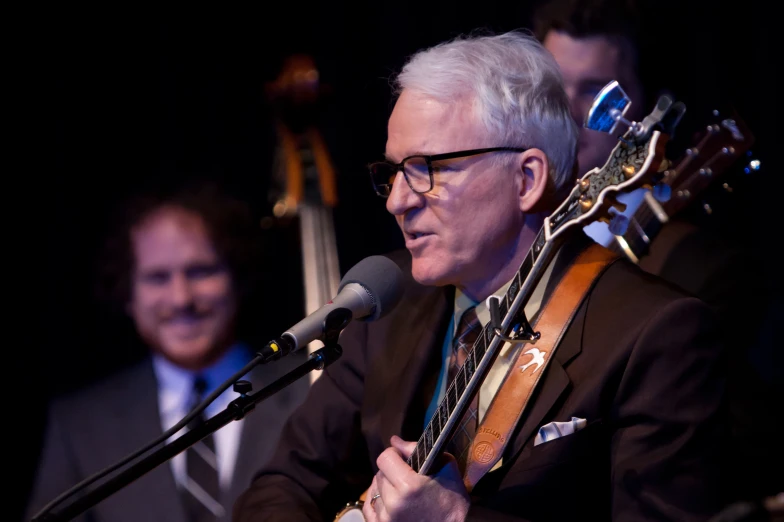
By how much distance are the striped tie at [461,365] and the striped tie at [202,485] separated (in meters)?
1.25

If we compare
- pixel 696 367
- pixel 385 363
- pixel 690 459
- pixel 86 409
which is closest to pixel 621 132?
pixel 696 367

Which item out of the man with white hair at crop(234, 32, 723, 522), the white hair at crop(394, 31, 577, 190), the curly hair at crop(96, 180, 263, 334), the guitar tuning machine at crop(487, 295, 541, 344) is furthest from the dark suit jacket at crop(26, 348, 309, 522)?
the guitar tuning machine at crop(487, 295, 541, 344)

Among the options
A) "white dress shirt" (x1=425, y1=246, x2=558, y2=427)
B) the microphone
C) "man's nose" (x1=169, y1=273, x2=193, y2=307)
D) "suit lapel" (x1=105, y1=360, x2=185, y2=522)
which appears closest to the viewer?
the microphone

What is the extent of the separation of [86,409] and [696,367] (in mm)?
2423

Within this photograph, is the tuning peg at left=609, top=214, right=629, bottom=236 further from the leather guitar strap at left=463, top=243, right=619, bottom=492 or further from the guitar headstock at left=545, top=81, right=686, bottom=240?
the leather guitar strap at left=463, top=243, right=619, bottom=492

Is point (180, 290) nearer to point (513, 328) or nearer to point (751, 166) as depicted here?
point (513, 328)

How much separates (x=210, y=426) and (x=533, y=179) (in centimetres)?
102

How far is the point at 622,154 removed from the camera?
160 cm

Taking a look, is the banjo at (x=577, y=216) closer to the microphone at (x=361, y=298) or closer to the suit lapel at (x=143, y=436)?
the microphone at (x=361, y=298)

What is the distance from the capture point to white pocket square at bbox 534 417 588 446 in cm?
186

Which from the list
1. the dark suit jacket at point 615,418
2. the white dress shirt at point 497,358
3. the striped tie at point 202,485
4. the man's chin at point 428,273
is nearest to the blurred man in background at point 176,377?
the striped tie at point 202,485

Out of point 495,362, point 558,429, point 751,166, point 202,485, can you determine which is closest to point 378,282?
point 495,362

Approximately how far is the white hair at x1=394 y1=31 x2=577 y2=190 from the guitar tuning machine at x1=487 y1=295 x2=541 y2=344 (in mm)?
523

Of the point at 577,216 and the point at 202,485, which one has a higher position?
the point at 577,216
